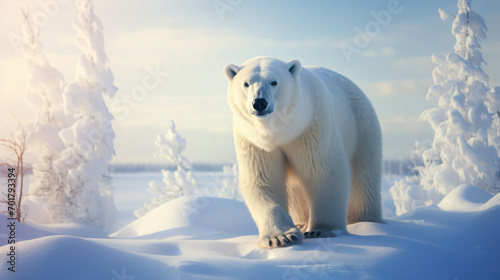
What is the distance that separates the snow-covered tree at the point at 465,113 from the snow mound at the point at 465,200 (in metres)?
4.83

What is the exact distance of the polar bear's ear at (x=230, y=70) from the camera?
377 cm

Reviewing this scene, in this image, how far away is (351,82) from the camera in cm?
518

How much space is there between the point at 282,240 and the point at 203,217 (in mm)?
4643

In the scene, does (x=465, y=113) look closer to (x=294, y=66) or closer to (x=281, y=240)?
(x=294, y=66)

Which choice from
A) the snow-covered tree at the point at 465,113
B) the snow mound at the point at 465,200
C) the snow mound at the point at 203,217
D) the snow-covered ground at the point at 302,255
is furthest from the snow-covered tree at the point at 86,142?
the snow-covered tree at the point at 465,113

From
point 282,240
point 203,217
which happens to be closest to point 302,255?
point 282,240

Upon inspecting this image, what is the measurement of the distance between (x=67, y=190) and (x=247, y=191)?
30.0ft

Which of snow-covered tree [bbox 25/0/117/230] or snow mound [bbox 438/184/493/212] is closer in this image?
snow mound [bbox 438/184/493/212]

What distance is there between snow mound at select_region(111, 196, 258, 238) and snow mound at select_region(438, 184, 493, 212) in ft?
11.4

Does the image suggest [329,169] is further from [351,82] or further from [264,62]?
[351,82]

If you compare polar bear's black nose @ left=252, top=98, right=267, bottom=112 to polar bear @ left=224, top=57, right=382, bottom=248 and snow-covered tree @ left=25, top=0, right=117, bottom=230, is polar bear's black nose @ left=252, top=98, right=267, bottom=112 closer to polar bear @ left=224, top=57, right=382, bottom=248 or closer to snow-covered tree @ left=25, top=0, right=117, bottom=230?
polar bear @ left=224, top=57, right=382, bottom=248

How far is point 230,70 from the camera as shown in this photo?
381cm

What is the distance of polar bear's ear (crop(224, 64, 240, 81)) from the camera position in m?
3.77

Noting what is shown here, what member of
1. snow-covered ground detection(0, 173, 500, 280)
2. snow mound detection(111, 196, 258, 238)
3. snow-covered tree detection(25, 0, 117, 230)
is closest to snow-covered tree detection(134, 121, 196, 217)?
snow-covered tree detection(25, 0, 117, 230)
